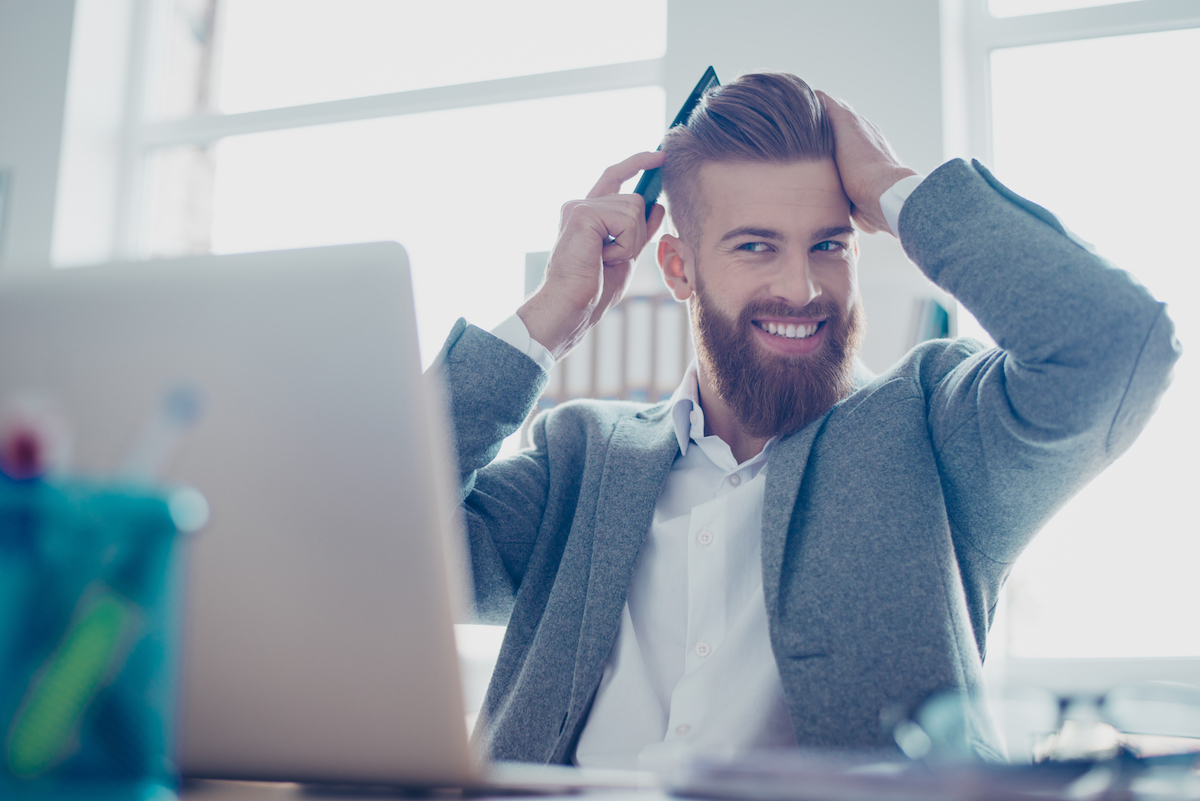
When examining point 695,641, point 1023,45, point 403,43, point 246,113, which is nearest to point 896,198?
point 695,641

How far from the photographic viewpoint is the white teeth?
4.49 feet

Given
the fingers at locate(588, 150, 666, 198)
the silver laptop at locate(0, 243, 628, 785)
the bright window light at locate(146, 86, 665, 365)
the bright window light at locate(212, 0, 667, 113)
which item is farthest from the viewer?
the bright window light at locate(212, 0, 667, 113)

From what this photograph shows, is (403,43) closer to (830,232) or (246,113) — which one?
(246,113)

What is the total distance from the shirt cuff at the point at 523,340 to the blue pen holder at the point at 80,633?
91cm

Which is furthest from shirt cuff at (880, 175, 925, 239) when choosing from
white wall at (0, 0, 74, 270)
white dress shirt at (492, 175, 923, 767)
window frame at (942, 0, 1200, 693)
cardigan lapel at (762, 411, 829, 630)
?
white wall at (0, 0, 74, 270)

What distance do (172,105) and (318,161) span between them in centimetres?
76

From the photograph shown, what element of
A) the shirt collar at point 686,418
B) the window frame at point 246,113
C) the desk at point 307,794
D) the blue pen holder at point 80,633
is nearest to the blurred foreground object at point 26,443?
the blue pen holder at point 80,633

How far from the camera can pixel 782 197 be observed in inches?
54.4

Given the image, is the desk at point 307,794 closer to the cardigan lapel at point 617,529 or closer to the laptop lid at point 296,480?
the laptop lid at point 296,480

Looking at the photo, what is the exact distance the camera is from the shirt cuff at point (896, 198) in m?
1.18

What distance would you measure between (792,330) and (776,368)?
0.28 ft

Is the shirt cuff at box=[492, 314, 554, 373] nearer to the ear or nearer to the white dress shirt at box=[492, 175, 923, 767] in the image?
the white dress shirt at box=[492, 175, 923, 767]

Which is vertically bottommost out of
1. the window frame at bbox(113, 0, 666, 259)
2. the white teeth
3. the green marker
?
the green marker

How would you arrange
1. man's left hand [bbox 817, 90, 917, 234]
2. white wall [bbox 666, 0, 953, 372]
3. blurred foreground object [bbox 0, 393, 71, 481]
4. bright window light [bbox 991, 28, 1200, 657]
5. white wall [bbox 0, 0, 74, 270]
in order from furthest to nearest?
1. white wall [bbox 0, 0, 74, 270]
2. white wall [bbox 666, 0, 953, 372]
3. bright window light [bbox 991, 28, 1200, 657]
4. man's left hand [bbox 817, 90, 917, 234]
5. blurred foreground object [bbox 0, 393, 71, 481]
